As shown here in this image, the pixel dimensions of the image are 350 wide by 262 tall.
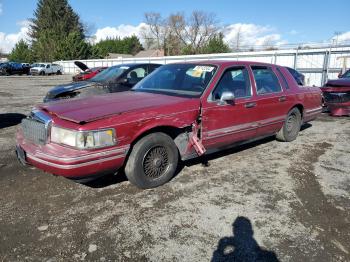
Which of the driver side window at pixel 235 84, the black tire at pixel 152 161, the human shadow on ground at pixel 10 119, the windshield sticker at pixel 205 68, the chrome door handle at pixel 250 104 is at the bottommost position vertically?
the human shadow on ground at pixel 10 119

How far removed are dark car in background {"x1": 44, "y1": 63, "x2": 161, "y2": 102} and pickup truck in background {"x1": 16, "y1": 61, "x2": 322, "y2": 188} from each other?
11.4 feet

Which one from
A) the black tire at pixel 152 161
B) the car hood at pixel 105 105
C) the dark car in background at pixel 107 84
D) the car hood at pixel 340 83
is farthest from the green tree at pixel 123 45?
the black tire at pixel 152 161

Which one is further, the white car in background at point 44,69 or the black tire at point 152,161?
the white car in background at point 44,69

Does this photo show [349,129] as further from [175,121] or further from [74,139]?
[74,139]

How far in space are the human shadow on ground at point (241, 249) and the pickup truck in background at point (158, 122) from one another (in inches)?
56.2

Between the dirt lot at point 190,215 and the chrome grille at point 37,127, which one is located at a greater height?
the chrome grille at point 37,127

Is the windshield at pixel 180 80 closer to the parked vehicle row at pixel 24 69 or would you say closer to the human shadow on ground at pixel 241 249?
the human shadow on ground at pixel 241 249

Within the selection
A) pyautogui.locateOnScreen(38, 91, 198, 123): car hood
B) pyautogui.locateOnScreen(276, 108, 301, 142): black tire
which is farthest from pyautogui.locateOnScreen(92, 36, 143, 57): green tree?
pyautogui.locateOnScreen(38, 91, 198, 123): car hood

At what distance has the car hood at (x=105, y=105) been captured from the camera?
3740mm

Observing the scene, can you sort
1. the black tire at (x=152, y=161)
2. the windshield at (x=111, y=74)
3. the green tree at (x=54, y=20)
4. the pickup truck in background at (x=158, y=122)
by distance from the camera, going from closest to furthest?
the pickup truck in background at (x=158, y=122), the black tire at (x=152, y=161), the windshield at (x=111, y=74), the green tree at (x=54, y=20)

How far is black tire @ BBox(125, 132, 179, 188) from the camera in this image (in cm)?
401

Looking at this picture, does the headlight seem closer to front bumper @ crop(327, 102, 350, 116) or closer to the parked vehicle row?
front bumper @ crop(327, 102, 350, 116)

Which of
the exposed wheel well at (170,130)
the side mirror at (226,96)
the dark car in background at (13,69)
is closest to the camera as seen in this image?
the exposed wheel well at (170,130)

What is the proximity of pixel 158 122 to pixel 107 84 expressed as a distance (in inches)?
204
